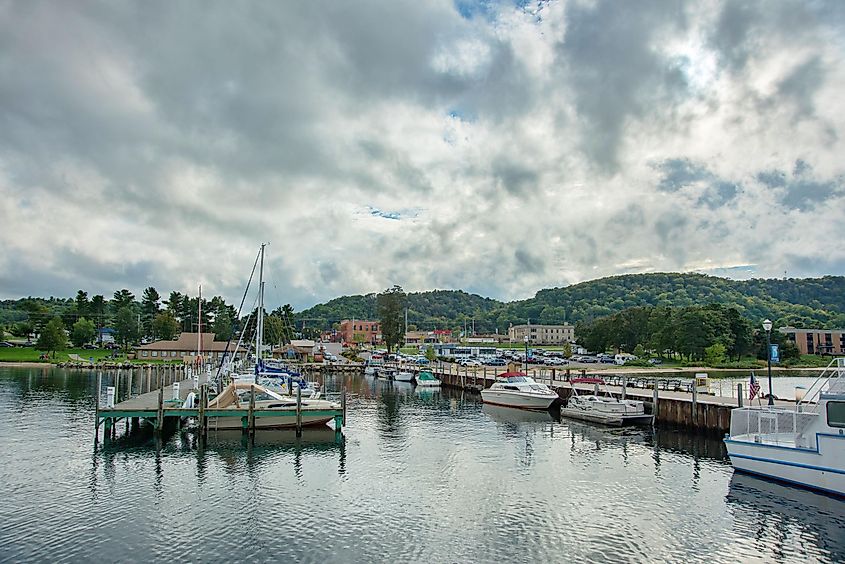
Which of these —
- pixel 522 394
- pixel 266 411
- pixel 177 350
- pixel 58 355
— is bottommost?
pixel 58 355

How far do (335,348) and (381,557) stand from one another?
438 feet

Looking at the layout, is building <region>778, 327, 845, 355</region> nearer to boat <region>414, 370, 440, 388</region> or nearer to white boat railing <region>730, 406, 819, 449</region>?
boat <region>414, 370, 440, 388</region>

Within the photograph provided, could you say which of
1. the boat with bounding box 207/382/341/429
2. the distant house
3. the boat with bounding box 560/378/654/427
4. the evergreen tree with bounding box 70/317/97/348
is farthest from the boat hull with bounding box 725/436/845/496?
the distant house

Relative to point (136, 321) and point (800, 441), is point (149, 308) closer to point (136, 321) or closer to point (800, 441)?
point (136, 321)

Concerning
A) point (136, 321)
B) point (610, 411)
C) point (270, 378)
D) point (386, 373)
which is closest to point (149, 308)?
point (136, 321)

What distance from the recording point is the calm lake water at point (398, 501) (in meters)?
17.1

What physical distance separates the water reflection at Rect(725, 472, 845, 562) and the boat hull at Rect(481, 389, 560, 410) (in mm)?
24179

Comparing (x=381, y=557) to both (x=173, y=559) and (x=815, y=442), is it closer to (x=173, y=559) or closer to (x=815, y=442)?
(x=173, y=559)

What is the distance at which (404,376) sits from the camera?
274 ft

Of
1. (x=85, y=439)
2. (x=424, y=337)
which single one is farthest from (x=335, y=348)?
(x=85, y=439)

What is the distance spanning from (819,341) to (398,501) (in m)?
157

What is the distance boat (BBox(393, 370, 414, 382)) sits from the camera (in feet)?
271

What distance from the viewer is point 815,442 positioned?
23.5 m

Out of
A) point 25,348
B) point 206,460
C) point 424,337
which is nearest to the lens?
point 206,460
